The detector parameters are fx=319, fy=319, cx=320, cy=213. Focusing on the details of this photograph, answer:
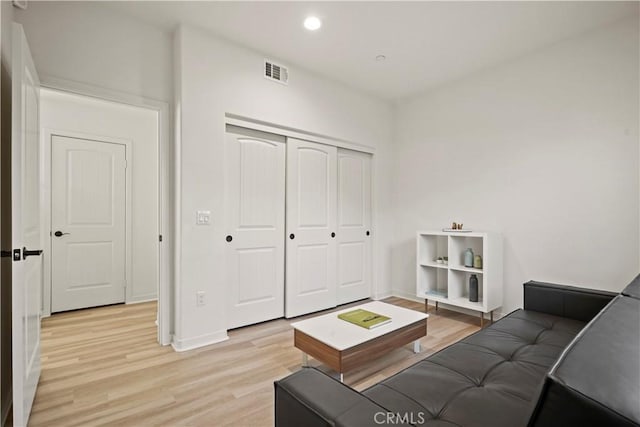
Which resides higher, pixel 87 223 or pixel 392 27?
pixel 392 27

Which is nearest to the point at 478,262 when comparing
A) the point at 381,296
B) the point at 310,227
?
the point at 381,296

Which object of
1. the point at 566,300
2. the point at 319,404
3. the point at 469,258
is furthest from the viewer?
the point at 469,258

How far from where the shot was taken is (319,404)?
91 centimetres

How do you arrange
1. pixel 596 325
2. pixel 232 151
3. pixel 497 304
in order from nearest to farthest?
pixel 596 325, pixel 232 151, pixel 497 304

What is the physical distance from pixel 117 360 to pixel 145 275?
2040 millimetres

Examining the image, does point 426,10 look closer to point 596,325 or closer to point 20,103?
point 596,325

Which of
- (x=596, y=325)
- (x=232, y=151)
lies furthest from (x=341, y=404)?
(x=232, y=151)

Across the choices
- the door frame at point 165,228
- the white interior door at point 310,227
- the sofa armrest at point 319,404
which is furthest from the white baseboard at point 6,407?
the white interior door at point 310,227

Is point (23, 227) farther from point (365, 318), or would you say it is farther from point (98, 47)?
point (365, 318)

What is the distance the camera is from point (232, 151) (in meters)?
3.08

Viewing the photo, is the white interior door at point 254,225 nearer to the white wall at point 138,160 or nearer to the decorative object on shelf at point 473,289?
the white wall at point 138,160

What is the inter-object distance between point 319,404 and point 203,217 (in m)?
2.19

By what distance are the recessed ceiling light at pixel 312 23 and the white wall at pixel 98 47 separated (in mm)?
1244

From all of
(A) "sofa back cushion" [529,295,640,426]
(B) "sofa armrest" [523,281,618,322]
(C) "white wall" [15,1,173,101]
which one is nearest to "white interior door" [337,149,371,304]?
(B) "sofa armrest" [523,281,618,322]
